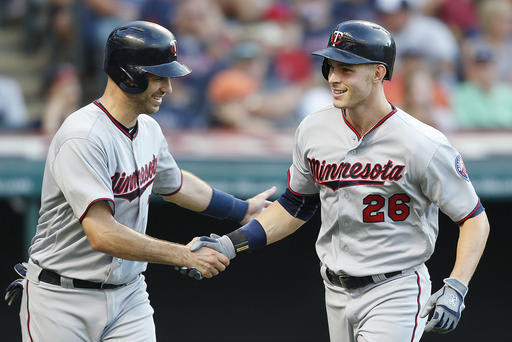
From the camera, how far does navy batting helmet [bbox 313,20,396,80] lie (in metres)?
A: 3.27

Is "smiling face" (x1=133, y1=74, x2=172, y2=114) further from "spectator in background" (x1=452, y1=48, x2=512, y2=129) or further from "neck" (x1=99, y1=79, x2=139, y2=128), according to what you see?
"spectator in background" (x1=452, y1=48, x2=512, y2=129)

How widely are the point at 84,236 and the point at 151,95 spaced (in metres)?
0.61

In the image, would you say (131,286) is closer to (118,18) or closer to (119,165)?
(119,165)

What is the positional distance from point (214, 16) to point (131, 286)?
4.02 m

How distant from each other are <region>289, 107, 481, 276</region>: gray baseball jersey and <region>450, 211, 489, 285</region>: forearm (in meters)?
0.06

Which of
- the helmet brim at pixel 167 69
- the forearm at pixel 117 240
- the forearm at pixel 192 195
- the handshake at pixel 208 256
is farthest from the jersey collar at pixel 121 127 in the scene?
the forearm at pixel 192 195

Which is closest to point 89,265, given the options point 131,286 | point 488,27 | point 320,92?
point 131,286

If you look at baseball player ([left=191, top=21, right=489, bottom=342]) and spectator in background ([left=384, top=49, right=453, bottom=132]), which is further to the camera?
spectator in background ([left=384, top=49, right=453, bottom=132])

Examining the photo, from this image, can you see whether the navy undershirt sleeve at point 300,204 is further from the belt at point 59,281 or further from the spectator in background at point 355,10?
the spectator in background at point 355,10

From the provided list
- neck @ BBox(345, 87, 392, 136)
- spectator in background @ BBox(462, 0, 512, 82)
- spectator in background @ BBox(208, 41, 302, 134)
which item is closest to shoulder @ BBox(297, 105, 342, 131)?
neck @ BBox(345, 87, 392, 136)

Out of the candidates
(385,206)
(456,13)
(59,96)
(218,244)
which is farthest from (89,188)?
(456,13)

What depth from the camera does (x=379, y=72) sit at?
11.0ft

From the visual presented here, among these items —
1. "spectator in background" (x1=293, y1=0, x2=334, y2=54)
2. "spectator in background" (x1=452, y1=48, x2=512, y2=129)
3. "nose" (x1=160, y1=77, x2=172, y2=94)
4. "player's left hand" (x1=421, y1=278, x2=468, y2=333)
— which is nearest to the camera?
"player's left hand" (x1=421, y1=278, x2=468, y2=333)

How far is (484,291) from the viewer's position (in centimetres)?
660
